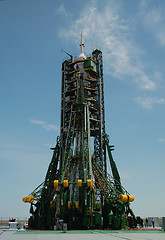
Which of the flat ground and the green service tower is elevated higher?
the green service tower

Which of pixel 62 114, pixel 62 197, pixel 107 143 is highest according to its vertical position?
pixel 62 114

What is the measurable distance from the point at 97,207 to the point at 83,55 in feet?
125

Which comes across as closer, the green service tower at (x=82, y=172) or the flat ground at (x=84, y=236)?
the flat ground at (x=84, y=236)

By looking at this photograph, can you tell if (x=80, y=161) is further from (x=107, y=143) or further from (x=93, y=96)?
(x=93, y=96)

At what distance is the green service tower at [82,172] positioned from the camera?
38.1 metres

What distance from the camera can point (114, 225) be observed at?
123ft

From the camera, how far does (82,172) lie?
4550cm

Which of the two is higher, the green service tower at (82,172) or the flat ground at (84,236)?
the green service tower at (82,172)

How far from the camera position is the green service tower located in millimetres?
38125

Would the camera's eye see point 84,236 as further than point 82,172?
No

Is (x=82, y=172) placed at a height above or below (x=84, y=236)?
above

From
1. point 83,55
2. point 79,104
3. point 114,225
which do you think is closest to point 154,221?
point 114,225

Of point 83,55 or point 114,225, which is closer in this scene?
point 114,225

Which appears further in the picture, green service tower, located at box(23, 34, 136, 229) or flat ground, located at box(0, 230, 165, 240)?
green service tower, located at box(23, 34, 136, 229)
